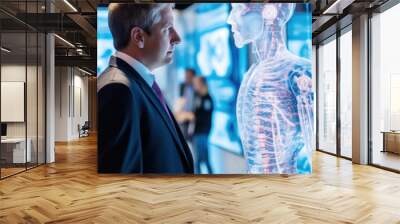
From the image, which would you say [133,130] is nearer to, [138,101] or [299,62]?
[138,101]

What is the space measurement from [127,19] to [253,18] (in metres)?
2.21

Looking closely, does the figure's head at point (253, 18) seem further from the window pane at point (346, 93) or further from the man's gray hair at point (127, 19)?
the window pane at point (346, 93)

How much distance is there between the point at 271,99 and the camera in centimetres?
654

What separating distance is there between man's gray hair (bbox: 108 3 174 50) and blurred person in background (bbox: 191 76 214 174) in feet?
4.38

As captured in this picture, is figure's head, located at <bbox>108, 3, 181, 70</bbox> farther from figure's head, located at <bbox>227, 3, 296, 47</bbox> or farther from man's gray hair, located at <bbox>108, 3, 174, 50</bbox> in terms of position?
figure's head, located at <bbox>227, 3, 296, 47</bbox>

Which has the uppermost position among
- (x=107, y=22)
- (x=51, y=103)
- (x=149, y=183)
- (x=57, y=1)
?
(x=57, y=1)

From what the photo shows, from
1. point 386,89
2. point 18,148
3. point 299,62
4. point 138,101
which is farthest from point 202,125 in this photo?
point 386,89

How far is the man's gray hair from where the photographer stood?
6547mm

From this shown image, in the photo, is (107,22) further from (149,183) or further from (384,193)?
(384,193)

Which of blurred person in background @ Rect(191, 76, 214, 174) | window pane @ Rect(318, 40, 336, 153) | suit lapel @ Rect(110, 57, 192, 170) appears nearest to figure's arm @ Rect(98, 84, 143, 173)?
suit lapel @ Rect(110, 57, 192, 170)

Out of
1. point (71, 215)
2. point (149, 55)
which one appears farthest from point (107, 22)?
point (71, 215)

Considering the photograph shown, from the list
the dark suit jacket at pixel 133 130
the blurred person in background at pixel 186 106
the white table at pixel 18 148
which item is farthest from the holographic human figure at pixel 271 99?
the white table at pixel 18 148

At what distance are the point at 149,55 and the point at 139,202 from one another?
109 inches

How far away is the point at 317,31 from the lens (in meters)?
10.1
